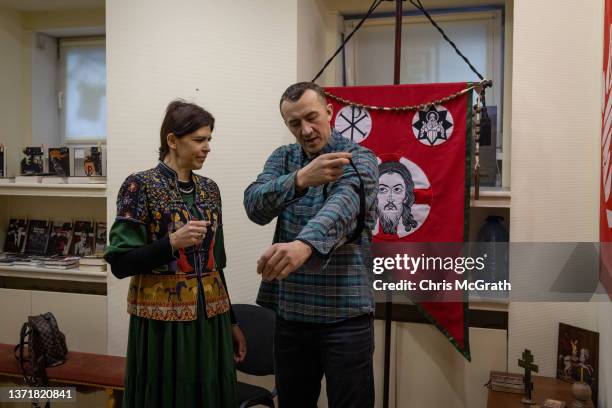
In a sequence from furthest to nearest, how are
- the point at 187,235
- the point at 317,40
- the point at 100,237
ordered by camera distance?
A: the point at 100,237, the point at 317,40, the point at 187,235

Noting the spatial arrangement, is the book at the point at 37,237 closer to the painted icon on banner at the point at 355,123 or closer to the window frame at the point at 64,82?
the window frame at the point at 64,82

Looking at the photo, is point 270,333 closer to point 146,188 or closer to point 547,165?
point 146,188

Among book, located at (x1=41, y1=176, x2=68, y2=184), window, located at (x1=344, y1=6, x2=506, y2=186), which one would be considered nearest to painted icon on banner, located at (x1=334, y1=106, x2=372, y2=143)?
window, located at (x1=344, y1=6, x2=506, y2=186)

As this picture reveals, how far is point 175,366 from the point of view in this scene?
4.95ft

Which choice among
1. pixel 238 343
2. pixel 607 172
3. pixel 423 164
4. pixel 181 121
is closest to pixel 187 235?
pixel 181 121

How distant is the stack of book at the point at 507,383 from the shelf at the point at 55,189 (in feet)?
6.28

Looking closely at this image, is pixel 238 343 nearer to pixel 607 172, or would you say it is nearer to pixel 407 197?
pixel 407 197

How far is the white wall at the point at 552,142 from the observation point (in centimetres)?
199

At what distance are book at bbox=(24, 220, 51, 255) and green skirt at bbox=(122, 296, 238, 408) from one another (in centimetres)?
171

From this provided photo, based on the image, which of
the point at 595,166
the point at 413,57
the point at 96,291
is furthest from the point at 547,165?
the point at 96,291

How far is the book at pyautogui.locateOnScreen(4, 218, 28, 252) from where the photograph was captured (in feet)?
9.95

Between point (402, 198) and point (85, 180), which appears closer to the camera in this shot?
point (402, 198)

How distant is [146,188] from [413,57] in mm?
1601

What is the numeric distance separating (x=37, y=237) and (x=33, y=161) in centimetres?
44
